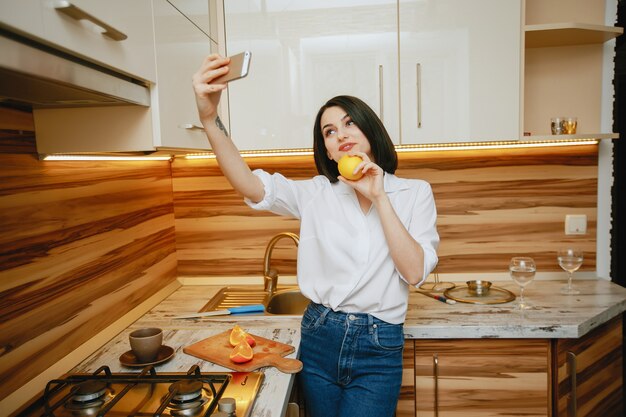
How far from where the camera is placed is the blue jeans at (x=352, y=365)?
1.35m

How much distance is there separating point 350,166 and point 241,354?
0.62m

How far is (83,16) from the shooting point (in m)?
0.88

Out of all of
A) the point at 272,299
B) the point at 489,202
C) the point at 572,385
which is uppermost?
the point at 489,202

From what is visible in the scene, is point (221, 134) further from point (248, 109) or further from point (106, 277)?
point (106, 277)

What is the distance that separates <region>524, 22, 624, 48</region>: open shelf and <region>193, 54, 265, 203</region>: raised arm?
4.09ft

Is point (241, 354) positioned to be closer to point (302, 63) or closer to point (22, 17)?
point (22, 17)

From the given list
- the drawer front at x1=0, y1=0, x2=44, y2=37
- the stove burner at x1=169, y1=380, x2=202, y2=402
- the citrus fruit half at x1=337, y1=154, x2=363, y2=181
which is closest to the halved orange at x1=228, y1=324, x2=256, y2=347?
the stove burner at x1=169, y1=380, x2=202, y2=402

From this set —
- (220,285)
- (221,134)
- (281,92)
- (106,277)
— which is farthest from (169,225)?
(221,134)

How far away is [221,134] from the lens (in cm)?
128

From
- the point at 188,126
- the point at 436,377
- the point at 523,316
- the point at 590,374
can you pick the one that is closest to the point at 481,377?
the point at 436,377

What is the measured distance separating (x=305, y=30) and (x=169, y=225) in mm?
1143

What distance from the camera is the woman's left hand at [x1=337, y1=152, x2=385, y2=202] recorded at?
131 centimetres

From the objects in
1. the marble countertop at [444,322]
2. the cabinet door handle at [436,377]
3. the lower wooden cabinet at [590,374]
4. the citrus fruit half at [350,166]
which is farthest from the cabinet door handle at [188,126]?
A: the lower wooden cabinet at [590,374]

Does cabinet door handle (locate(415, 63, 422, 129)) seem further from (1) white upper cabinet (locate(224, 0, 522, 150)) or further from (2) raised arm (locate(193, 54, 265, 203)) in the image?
(2) raised arm (locate(193, 54, 265, 203))
